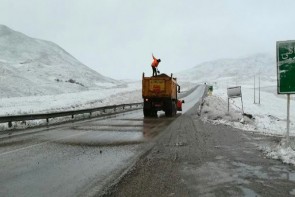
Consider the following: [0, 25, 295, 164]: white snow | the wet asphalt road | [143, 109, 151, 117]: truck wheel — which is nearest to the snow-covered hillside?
[0, 25, 295, 164]: white snow

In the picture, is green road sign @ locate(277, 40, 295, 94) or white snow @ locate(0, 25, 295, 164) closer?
green road sign @ locate(277, 40, 295, 94)

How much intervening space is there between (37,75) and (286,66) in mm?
124239

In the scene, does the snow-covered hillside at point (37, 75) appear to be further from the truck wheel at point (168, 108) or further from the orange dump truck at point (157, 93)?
the truck wheel at point (168, 108)

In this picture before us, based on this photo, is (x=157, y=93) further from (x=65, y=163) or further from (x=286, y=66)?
(x=65, y=163)

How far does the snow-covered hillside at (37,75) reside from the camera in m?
93.6

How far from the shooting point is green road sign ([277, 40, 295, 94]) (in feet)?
35.7

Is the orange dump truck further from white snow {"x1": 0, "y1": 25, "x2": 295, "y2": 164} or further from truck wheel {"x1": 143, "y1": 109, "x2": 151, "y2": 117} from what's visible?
white snow {"x1": 0, "y1": 25, "x2": 295, "y2": 164}

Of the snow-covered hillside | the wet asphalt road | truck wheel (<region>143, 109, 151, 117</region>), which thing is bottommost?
the wet asphalt road

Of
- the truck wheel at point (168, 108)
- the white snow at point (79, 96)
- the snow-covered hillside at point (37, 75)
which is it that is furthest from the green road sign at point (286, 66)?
the snow-covered hillside at point (37, 75)

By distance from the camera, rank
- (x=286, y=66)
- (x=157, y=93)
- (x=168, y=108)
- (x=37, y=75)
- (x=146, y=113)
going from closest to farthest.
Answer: (x=286, y=66)
(x=157, y=93)
(x=168, y=108)
(x=146, y=113)
(x=37, y=75)

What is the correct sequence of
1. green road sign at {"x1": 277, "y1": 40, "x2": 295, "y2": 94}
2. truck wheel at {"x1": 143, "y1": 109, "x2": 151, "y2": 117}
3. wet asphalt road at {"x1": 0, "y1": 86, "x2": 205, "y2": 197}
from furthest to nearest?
1. truck wheel at {"x1": 143, "y1": 109, "x2": 151, "y2": 117}
2. green road sign at {"x1": 277, "y1": 40, "x2": 295, "y2": 94}
3. wet asphalt road at {"x1": 0, "y1": 86, "x2": 205, "y2": 197}

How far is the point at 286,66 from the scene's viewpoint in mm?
10961

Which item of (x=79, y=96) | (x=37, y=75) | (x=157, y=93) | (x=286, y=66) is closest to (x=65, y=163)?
(x=286, y=66)

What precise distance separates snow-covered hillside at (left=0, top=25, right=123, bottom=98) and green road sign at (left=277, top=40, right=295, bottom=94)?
247ft
